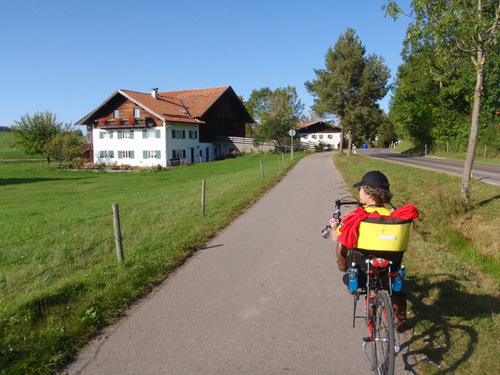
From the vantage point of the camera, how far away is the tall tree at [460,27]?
8.63 meters

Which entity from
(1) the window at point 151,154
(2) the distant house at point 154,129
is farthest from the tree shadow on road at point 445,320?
(1) the window at point 151,154

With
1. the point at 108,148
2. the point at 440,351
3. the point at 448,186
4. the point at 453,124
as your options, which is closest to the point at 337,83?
the point at 453,124

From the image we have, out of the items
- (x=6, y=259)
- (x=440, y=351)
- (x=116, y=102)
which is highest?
(x=116, y=102)

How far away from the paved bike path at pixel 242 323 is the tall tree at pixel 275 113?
43592mm

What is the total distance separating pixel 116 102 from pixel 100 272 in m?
42.4

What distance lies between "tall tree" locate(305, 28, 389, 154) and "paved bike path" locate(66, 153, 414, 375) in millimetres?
30561

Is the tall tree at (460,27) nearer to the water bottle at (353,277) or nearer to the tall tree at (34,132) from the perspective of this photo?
the water bottle at (353,277)

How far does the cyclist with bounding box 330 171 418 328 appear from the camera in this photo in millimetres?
3221

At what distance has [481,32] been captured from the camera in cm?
866

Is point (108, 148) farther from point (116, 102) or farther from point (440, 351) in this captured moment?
point (440, 351)

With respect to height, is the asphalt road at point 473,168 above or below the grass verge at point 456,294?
above

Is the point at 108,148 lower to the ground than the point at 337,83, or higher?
lower

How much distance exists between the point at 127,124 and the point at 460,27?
39105 mm

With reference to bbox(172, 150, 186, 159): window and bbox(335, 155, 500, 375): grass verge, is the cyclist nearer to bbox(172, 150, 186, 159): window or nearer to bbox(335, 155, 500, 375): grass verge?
bbox(335, 155, 500, 375): grass verge
